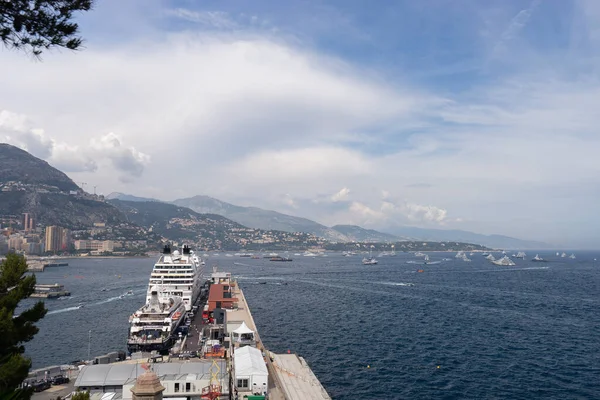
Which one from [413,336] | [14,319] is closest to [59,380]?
[14,319]

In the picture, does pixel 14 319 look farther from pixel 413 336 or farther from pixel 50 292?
pixel 50 292

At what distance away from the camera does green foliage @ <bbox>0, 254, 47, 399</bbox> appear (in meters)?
15.0

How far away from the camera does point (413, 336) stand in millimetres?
49406

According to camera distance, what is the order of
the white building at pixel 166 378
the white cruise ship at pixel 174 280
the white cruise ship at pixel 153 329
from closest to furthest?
the white building at pixel 166 378 → the white cruise ship at pixel 153 329 → the white cruise ship at pixel 174 280

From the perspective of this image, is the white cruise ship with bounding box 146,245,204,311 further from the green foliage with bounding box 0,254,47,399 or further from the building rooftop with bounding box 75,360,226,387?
the green foliage with bounding box 0,254,47,399

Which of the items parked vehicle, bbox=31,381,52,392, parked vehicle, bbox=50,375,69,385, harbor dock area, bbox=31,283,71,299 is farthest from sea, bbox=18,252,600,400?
parked vehicle, bbox=31,381,52,392

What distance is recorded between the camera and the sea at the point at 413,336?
3431cm

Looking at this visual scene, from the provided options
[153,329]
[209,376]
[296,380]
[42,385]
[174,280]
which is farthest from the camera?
[174,280]

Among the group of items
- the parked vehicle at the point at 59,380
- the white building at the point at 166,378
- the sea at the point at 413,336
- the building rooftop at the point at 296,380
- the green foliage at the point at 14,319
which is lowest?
the sea at the point at 413,336

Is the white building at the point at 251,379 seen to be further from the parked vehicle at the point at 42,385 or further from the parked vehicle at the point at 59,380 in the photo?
the parked vehicle at the point at 42,385

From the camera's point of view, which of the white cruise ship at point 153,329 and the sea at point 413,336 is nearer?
the sea at point 413,336

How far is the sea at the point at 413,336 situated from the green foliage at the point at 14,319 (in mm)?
21798

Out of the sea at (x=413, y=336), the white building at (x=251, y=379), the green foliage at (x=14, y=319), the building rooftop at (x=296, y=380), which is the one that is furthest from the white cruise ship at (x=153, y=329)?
the green foliage at (x=14, y=319)

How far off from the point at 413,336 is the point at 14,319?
41.6m
